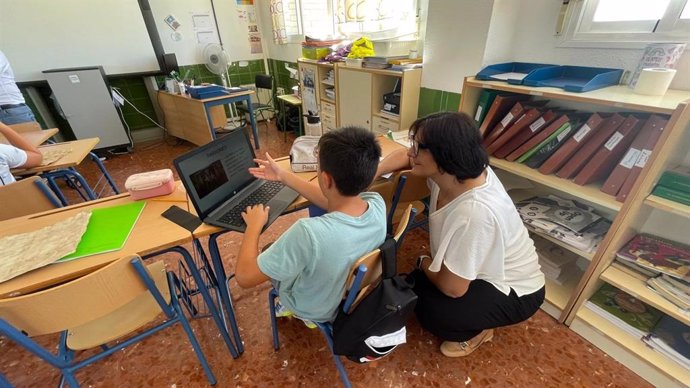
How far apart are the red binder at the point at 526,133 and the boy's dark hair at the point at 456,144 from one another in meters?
0.66

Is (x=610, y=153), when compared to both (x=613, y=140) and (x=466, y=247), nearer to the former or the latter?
(x=613, y=140)

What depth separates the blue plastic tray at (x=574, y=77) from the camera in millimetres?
1225

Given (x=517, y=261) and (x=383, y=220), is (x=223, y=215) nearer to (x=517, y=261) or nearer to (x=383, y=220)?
(x=383, y=220)

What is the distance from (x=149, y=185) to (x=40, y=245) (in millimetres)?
395

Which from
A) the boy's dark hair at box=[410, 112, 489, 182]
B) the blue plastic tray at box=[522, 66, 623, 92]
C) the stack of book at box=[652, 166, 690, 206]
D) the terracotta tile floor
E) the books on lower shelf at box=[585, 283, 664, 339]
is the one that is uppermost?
the blue plastic tray at box=[522, 66, 623, 92]

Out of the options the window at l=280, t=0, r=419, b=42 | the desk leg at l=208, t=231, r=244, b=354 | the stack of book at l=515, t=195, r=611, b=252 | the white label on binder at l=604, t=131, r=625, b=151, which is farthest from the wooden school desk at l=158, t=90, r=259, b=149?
the white label on binder at l=604, t=131, r=625, b=151

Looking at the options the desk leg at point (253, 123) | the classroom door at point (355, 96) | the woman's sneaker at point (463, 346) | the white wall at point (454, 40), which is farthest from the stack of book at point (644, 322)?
the desk leg at point (253, 123)

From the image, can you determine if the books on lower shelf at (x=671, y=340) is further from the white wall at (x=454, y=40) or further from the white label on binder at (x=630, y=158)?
the white wall at (x=454, y=40)

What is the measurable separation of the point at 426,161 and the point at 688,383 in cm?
139

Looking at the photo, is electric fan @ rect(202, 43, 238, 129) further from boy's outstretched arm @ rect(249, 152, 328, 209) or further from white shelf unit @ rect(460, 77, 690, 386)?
white shelf unit @ rect(460, 77, 690, 386)

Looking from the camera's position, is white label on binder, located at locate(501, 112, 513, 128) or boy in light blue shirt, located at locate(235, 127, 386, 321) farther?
white label on binder, located at locate(501, 112, 513, 128)

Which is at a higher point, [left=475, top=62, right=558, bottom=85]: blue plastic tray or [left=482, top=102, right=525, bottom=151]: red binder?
[left=475, top=62, right=558, bottom=85]: blue plastic tray

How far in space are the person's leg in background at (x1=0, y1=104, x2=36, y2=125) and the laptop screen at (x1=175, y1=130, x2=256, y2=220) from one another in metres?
3.38

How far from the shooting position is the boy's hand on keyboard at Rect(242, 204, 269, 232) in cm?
103
